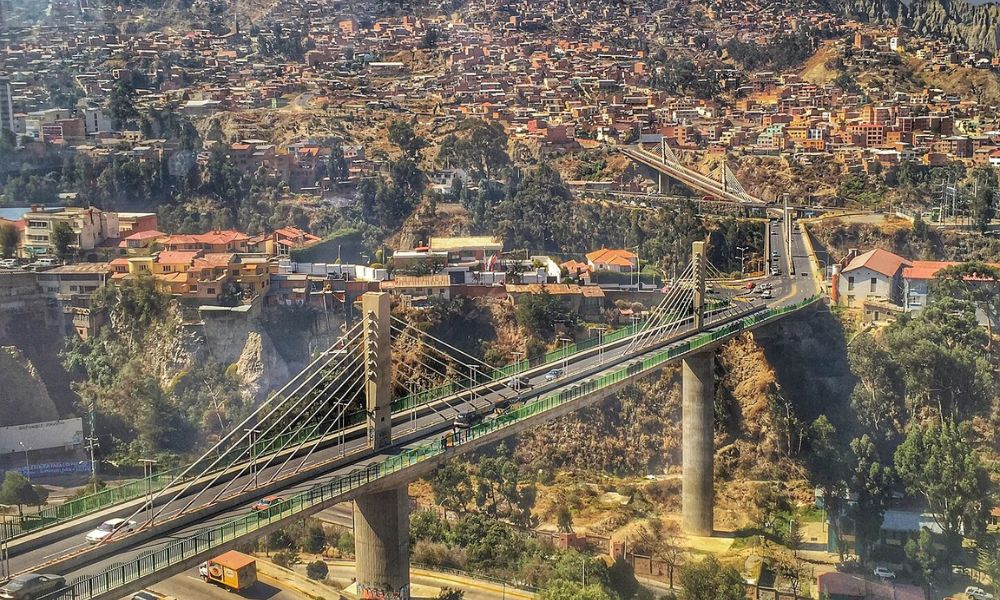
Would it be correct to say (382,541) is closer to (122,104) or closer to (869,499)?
(869,499)

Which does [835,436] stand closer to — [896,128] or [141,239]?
[141,239]

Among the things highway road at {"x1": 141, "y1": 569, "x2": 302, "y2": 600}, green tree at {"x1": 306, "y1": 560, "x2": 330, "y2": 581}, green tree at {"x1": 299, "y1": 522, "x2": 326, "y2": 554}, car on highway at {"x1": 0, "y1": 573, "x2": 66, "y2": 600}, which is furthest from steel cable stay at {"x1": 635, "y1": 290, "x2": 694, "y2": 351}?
car on highway at {"x1": 0, "y1": 573, "x2": 66, "y2": 600}

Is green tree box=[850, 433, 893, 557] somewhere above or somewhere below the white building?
below

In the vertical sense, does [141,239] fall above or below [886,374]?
above

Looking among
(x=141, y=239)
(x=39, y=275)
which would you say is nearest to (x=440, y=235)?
(x=141, y=239)

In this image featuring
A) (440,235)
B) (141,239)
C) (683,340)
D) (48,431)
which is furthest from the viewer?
(440,235)

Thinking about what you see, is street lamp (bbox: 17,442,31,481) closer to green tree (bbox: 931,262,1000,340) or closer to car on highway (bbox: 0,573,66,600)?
car on highway (bbox: 0,573,66,600)

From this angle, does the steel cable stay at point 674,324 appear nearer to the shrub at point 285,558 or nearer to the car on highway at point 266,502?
the shrub at point 285,558
